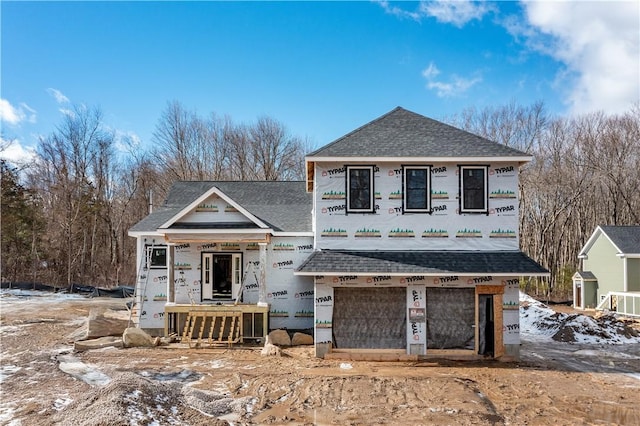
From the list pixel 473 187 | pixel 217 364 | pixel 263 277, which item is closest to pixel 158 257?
pixel 263 277

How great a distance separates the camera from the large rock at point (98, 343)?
1316 centimetres

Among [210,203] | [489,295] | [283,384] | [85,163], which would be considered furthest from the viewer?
[85,163]

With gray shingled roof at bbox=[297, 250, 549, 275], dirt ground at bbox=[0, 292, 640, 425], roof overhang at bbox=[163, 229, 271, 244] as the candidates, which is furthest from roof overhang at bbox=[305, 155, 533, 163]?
dirt ground at bbox=[0, 292, 640, 425]

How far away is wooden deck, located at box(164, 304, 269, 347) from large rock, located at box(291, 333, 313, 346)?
39.1 inches

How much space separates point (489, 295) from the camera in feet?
41.7

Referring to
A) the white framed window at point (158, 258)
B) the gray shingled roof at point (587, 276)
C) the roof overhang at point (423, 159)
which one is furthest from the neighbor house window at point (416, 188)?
the gray shingled roof at point (587, 276)

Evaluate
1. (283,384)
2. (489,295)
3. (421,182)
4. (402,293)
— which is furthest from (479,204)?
(283,384)

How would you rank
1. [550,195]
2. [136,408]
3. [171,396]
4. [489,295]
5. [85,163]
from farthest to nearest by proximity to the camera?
[85,163], [550,195], [489,295], [171,396], [136,408]

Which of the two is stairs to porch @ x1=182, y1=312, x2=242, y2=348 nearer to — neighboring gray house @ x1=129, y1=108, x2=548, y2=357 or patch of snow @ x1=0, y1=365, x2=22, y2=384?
neighboring gray house @ x1=129, y1=108, x2=548, y2=357

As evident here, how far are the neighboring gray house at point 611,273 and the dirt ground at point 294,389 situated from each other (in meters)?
10.3

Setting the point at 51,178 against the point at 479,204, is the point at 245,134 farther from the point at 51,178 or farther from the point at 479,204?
the point at 479,204

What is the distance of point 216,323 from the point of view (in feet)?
48.6

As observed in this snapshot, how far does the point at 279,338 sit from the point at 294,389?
444cm

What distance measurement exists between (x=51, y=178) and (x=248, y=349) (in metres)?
32.6
